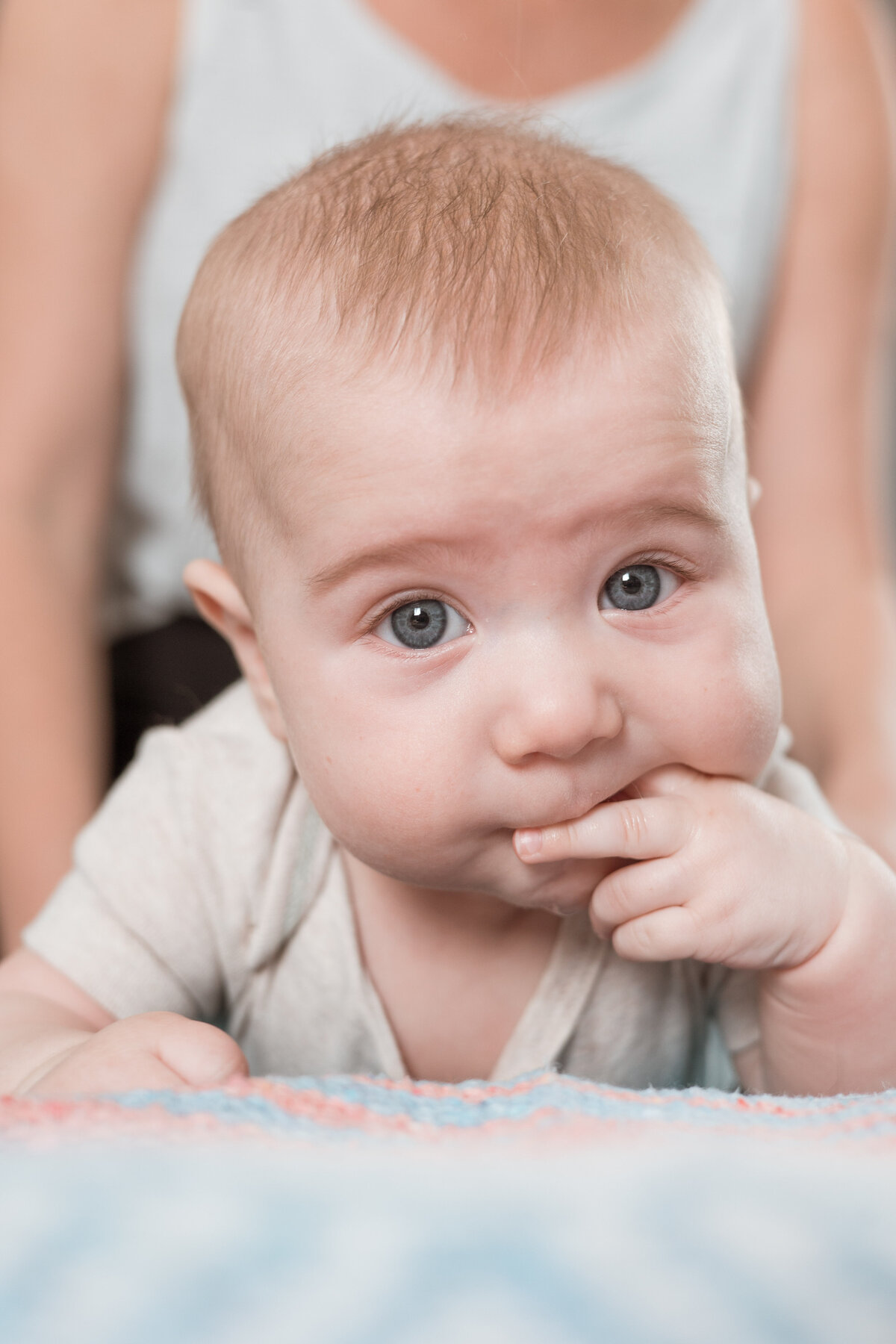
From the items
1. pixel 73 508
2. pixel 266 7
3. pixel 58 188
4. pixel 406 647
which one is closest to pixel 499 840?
pixel 406 647

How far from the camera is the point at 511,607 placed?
1.97ft

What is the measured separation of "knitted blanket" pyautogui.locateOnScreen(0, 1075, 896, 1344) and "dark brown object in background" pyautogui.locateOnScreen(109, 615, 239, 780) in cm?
72

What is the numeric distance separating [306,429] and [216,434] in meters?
0.11

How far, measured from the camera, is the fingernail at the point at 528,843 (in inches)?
24.9

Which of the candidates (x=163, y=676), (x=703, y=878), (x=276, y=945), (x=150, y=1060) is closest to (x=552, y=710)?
(x=703, y=878)

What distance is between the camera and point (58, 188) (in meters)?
1.10

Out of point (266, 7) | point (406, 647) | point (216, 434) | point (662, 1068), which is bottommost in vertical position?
point (662, 1068)

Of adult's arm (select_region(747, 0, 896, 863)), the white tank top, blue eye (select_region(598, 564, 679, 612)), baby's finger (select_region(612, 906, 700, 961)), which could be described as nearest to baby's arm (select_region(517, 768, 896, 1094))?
baby's finger (select_region(612, 906, 700, 961))

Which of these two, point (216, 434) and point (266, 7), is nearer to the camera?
point (216, 434)

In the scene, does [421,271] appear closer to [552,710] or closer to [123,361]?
[552,710]

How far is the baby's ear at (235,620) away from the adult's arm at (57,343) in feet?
1.07

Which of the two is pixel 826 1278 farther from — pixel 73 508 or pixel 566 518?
pixel 73 508

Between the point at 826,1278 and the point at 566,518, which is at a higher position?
the point at 566,518

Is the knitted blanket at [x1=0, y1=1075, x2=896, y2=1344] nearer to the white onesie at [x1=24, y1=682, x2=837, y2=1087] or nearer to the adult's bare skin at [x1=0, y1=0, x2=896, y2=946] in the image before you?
the white onesie at [x1=24, y1=682, x2=837, y2=1087]
